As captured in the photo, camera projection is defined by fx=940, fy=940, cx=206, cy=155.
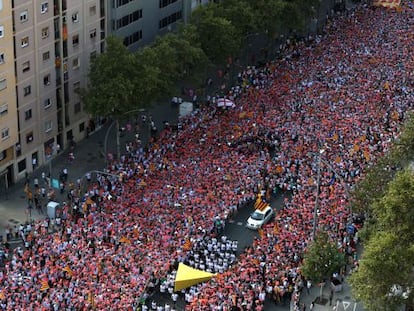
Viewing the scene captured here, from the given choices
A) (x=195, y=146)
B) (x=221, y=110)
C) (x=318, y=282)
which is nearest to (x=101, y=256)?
(x=318, y=282)

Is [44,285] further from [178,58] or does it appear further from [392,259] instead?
[178,58]

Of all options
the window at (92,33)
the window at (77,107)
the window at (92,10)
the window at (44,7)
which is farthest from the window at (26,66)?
the window at (92,10)

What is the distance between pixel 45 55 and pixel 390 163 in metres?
32.5

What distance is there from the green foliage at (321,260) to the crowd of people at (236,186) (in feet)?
6.58

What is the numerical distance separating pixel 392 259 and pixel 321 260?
8718mm

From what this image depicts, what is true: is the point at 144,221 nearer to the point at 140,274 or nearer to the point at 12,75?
the point at 140,274

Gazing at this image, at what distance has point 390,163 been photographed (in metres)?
73.0

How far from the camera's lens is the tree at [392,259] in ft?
188

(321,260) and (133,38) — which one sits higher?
(133,38)

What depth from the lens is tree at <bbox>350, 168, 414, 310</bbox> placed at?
57344 mm

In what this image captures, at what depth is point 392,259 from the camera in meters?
57.0

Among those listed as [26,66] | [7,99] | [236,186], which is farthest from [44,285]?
[26,66]

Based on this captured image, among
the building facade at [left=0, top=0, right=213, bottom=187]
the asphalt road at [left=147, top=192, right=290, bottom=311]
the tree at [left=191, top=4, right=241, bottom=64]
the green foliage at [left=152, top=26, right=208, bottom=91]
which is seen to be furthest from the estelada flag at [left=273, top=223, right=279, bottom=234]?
the tree at [left=191, top=4, right=241, bottom=64]

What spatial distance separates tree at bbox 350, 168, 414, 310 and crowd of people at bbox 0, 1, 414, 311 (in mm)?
8855
